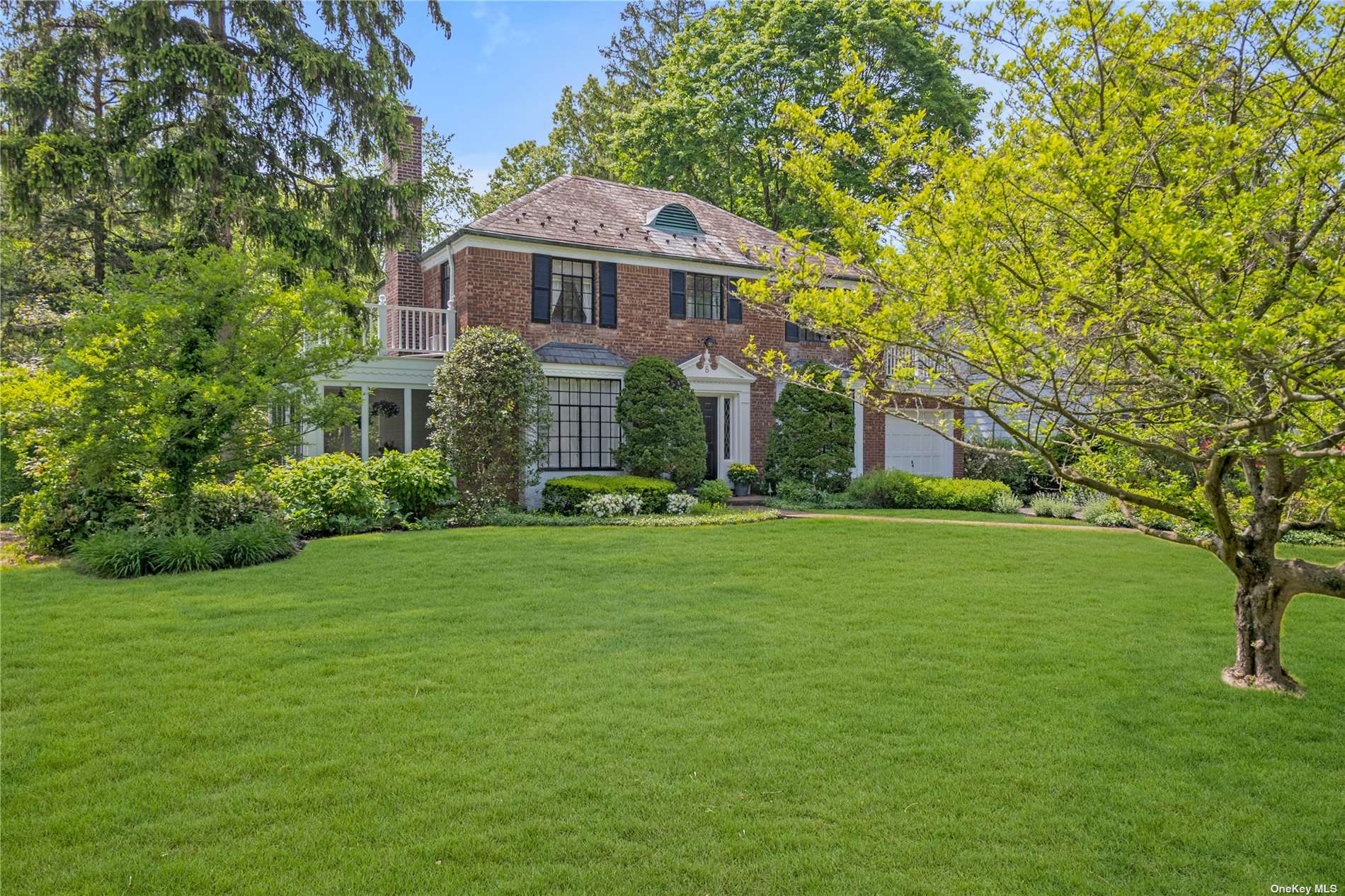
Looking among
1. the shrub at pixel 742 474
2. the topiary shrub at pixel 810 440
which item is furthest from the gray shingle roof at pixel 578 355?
the topiary shrub at pixel 810 440

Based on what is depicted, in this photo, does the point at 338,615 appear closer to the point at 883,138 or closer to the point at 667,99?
the point at 883,138

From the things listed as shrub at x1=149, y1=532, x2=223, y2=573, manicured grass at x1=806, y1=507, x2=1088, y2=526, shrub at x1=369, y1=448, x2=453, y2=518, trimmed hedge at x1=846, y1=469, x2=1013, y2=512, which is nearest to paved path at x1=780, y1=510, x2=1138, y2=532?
manicured grass at x1=806, y1=507, x2=1088, y2=526

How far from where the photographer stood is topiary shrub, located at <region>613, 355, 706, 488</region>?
1529 cm

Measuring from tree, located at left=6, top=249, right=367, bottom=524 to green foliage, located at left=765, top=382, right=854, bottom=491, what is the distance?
9.79 metres

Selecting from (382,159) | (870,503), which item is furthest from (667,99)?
(870,503)

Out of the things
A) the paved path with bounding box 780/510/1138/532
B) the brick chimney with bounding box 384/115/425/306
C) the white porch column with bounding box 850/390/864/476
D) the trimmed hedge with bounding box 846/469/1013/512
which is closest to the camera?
the paved path with bounding box 780/510/1138/532

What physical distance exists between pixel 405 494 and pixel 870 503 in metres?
9.25

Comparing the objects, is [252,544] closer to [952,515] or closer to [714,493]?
[714,493]

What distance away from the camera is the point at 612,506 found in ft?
44.8

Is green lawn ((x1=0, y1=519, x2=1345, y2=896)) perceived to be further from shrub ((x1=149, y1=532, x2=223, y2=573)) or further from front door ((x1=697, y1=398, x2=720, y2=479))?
front door ((x1=697, y1=398, x2=720, y2=479))

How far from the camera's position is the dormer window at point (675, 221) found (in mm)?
17656

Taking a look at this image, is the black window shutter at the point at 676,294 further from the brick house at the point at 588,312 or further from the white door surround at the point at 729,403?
the white door surround at the point at 729,403

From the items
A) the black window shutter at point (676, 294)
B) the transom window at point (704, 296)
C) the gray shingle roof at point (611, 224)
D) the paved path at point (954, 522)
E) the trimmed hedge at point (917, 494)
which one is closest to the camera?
the paved path at point (954, 522)

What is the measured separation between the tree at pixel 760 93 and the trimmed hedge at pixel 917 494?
9132 mm
